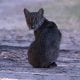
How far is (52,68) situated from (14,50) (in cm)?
386

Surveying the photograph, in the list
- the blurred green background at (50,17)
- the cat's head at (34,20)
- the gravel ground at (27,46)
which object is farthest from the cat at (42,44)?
the blurred green background at (50,17)

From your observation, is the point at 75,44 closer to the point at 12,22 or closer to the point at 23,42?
the point at 23,42

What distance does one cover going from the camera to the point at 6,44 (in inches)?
625

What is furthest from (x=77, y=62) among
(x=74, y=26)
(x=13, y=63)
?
(x=74, y=26)

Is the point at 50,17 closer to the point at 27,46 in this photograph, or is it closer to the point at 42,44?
the point at 27,46

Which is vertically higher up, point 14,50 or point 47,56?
point 47,56

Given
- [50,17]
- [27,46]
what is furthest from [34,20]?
[50,17]

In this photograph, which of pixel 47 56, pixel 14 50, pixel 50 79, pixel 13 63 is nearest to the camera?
pixel 50 79

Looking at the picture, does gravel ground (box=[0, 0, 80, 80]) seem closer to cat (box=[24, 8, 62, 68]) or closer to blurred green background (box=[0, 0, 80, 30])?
blurred green background (box=[0, 0, 80, 30])

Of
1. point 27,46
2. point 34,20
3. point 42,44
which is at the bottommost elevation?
point 27,46

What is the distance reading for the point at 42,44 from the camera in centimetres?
1058

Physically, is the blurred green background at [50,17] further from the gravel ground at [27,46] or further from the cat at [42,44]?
the cat at [42,44]

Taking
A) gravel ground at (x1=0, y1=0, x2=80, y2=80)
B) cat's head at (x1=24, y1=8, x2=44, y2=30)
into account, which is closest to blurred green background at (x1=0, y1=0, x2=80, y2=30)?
gravel ground at (x1=0, y1=0, x2=80, y2=80)

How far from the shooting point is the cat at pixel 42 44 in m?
10.6
